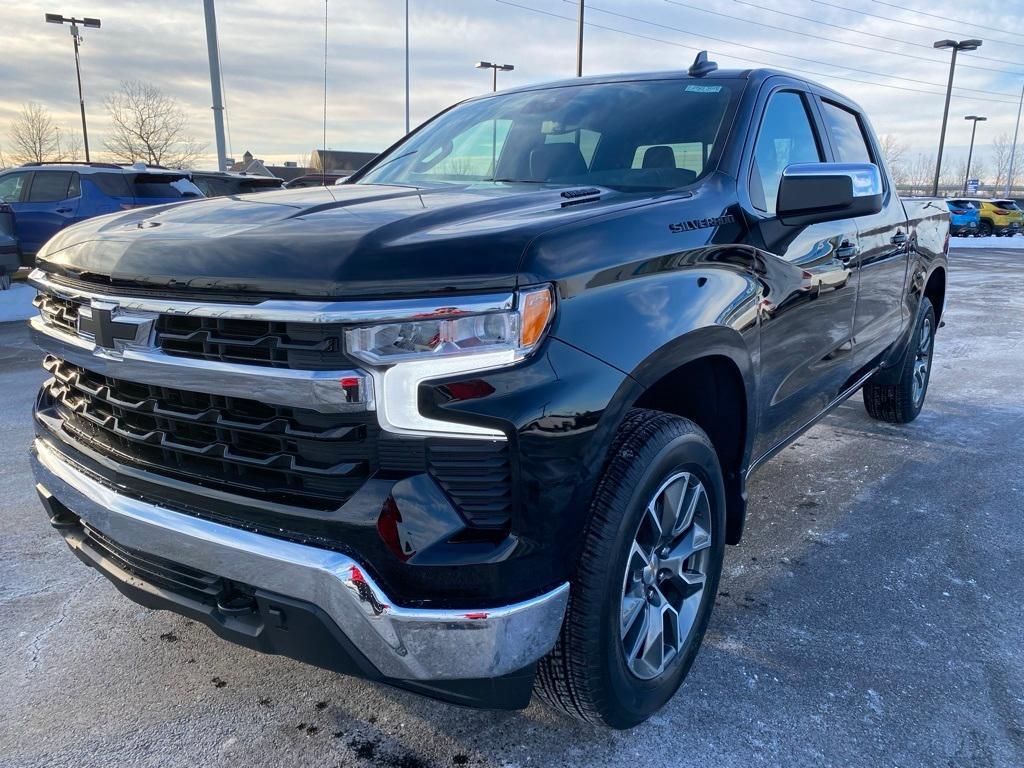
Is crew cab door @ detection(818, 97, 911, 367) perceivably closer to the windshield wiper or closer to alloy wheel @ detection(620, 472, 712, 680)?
alloy wheel @ detection(620, 472, 712, 680)

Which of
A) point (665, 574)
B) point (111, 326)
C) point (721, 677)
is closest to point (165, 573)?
point (111, 326)

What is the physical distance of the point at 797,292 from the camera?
9.39ft

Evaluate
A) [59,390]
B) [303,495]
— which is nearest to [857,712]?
[303,495]

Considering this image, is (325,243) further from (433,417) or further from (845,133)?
(845,133)

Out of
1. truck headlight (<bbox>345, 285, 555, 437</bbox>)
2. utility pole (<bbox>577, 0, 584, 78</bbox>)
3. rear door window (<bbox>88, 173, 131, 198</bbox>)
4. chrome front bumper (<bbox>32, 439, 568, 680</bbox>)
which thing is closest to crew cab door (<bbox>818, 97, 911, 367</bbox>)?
truck headlight (<bbox>345, 285, 555, 437</bbox>)

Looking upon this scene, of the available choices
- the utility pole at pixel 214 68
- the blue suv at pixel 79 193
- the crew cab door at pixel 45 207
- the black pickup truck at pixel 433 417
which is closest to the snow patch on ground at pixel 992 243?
the utility pole at pixel 214 68

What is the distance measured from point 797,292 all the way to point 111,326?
7.33 ft

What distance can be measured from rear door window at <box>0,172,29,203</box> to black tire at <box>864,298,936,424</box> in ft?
39.8

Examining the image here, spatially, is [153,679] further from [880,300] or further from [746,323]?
[880,300]

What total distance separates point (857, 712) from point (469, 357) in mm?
1640

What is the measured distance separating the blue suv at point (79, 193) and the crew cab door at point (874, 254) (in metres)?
9.76

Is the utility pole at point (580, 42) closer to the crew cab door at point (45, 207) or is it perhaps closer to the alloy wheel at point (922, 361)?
the crew cab door at point (45, 207)

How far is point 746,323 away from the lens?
2496 mm

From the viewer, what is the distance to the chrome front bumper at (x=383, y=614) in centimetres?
168
